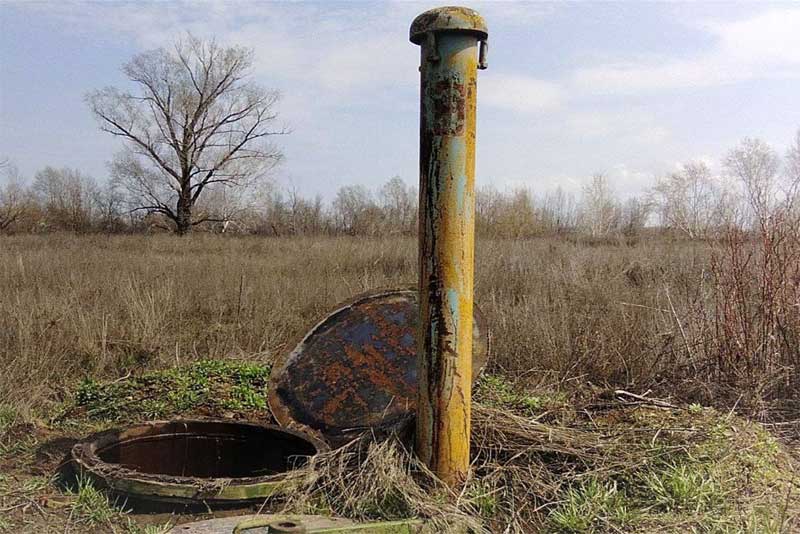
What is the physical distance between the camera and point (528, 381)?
551cm

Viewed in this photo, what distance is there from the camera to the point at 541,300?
768 centimetres

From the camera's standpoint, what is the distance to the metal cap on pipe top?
286 cm

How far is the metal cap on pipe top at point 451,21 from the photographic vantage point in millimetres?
2855

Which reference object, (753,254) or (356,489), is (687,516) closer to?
(356,489)

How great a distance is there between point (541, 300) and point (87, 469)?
5442mm

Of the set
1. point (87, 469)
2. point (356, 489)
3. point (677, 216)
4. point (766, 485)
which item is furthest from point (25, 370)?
point (677, 216)

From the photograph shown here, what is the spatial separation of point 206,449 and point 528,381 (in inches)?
103

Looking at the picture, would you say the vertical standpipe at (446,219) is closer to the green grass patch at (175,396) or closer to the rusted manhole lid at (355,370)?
the rusted manhole lid at (355,370)

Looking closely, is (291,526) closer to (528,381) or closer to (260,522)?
(260,522)

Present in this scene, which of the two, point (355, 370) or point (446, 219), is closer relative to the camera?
point (446, 219)

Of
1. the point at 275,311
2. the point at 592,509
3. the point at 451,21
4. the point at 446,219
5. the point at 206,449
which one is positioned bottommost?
the point at 206,449

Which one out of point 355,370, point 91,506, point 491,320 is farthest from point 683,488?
point 491,320

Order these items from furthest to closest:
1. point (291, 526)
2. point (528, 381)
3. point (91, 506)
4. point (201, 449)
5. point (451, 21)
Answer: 1. point (528, 381)
2. point (201, 449)
3. point (91, 506)
4. point (451, 21)
5. point (291, 526)

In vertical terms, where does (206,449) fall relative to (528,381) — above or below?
below
